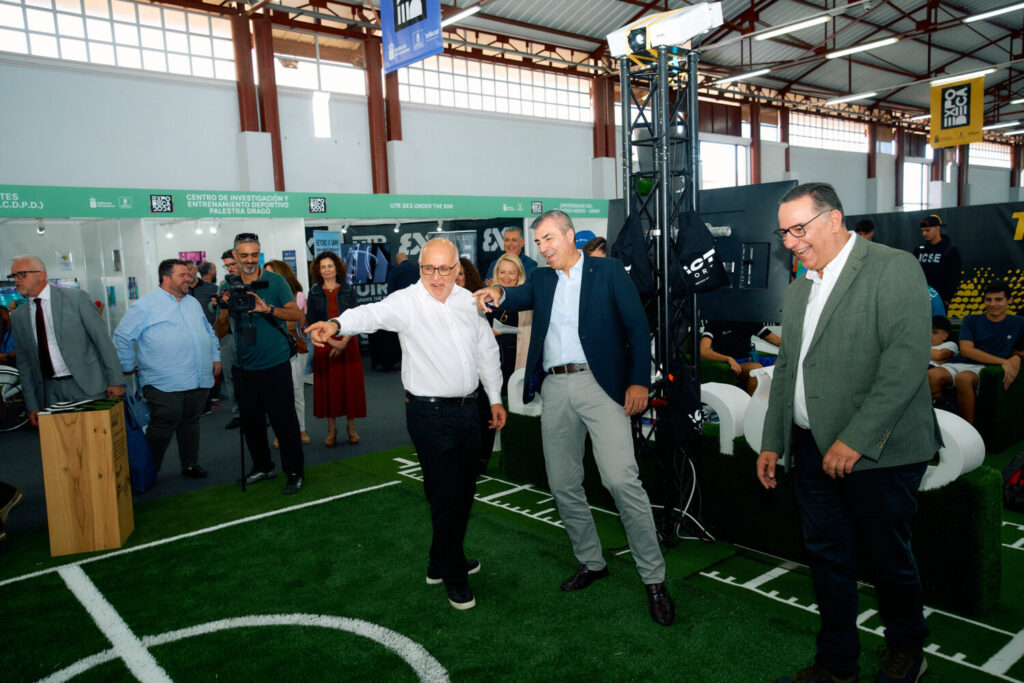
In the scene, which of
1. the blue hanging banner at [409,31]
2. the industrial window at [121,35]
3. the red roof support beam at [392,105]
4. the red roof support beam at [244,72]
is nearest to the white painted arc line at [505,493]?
the blue hanging banner at [409,31]

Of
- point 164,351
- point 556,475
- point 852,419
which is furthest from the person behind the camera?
point 164,351

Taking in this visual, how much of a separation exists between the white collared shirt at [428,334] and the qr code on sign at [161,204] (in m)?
6.74

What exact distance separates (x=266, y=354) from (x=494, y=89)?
13.0 metres

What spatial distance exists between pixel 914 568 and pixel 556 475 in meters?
1.44

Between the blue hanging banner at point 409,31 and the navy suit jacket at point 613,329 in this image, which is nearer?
the navy suit jacket at point 613,329

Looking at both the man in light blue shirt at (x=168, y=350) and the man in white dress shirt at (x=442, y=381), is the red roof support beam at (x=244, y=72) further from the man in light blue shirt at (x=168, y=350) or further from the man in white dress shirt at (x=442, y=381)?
the man in white dress shirt at (x=442, y=381)

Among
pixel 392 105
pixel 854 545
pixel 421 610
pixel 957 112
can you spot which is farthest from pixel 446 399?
pixel 957 112

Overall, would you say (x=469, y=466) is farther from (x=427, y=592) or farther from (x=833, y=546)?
(x=833, y=546)

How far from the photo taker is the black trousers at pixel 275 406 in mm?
4914

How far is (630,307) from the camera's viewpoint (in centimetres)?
300

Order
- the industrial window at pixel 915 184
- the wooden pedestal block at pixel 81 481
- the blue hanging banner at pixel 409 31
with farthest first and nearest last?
the industrial window at pixel 915 184
the blue hanging banner at pixel 409 31
the wooden pedestal block at pixel 81 481

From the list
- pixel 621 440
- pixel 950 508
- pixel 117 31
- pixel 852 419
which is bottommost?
pixel 950 508

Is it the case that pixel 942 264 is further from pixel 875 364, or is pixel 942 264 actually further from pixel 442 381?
pixel 442 381

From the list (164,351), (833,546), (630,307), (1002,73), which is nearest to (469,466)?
(630,307)
